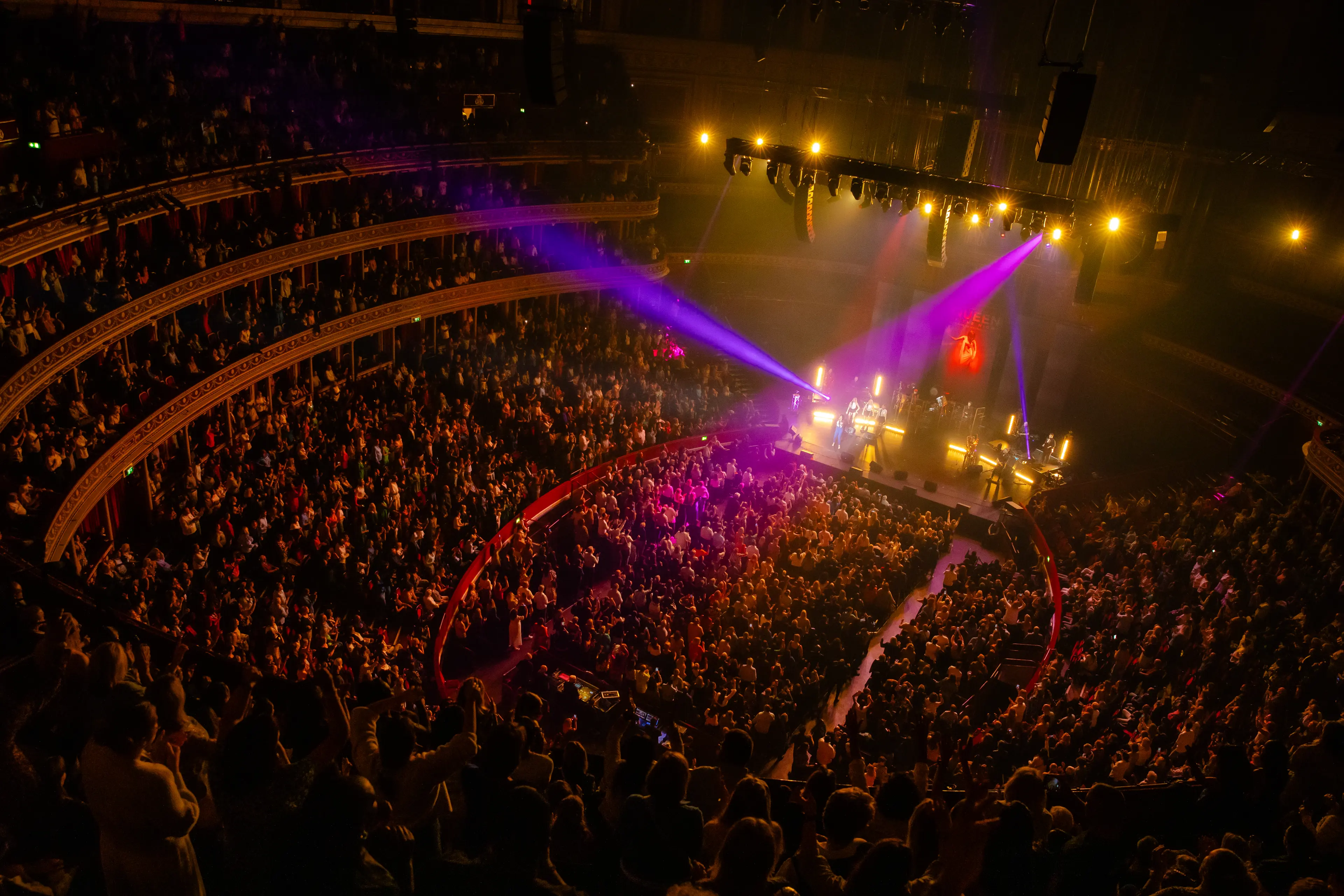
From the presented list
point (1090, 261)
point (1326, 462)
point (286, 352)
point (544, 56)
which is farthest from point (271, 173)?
point (1326, 462)

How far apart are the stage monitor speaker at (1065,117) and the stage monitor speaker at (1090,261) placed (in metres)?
6.58

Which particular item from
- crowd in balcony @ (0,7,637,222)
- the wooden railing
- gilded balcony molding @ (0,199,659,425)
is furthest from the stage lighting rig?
crowd in balcony @ (0,7,637,222)

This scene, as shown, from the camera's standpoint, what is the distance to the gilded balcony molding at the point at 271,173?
13203 millimetres

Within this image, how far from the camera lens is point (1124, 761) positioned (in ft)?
40.4

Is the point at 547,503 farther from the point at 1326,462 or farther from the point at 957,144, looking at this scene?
the point at 957,144

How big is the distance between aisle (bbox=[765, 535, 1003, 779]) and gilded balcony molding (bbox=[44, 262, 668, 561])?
10923mm

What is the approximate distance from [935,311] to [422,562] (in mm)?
22337

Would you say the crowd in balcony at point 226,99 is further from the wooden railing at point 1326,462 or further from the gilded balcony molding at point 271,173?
the wooden railing at point 1326,462

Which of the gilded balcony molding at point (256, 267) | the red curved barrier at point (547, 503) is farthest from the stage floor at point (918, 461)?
the gilded balcony molding at point (256, 267)

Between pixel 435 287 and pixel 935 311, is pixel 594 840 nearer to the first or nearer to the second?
pixel 435 287

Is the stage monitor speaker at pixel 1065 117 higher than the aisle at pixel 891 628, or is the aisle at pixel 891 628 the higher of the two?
the stage monitor speaker at pixel 1065 117

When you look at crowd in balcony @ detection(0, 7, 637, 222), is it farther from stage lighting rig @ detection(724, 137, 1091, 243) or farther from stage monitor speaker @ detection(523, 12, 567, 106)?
stage lighting rig @ detection(724, 137, 1091, 243)

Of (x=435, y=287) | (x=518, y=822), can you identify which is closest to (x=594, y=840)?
(x=518, y=822)

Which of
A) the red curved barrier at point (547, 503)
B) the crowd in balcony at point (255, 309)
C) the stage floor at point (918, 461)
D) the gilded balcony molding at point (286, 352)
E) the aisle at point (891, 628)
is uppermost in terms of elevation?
the crowd in balcony at point (255, 309)
